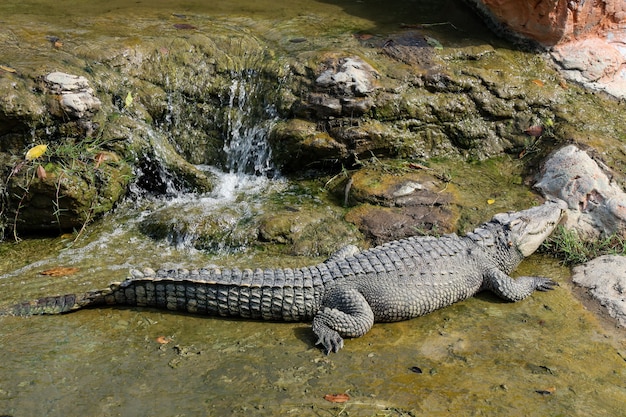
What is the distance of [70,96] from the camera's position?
5.40 meters

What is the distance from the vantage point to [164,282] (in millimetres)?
4184

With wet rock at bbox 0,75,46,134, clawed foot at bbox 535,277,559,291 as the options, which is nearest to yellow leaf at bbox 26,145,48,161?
wet rock at bbox 0,75,46,134

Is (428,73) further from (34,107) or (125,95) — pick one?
(34,107)

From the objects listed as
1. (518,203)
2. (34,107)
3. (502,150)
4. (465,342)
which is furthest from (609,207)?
(34,107)

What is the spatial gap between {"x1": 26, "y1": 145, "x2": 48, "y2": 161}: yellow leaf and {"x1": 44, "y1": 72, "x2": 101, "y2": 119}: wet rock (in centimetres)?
35

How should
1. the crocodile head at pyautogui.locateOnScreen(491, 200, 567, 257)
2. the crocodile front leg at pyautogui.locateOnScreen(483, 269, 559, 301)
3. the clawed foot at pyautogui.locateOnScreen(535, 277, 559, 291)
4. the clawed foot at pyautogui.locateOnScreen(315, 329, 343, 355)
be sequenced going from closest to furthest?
the clawed foot at pyautogui.locateOnScreen(315, 329, 343, 355) → the crocodile front leg at pyautogui.locateOnScreen(483, 269, 559, 301) → the clawed foot at pyautogui.locateOnScreen(535, 277, 559, 291) → the crocodile head at pyautogui.locateOnScreen(491, 200, 567, 257)

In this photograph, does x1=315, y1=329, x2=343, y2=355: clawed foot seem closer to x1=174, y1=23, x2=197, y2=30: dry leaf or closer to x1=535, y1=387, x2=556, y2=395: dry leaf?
x1=535, y1=387, x2=556, y2=395: dry leaf

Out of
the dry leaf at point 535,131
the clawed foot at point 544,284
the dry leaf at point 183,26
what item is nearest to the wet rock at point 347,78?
the dry leaf at point 535,131

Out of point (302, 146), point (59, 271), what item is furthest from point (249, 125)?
point (59, 271)

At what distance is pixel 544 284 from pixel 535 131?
6.71 feet

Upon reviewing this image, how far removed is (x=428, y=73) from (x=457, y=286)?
8.58 feet

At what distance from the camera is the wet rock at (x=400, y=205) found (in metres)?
5.24

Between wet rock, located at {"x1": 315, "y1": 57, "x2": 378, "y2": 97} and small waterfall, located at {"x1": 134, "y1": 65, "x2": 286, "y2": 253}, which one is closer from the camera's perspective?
small waterfall, located at {"x1": 134, "y1": 65, "x2": 286, "y2": 253}

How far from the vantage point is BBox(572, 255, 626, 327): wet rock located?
4414 millimetres
